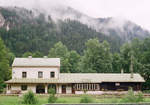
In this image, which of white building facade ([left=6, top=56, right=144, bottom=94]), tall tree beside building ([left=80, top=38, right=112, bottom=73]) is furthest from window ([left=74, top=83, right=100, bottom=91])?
tall tree beside building ([left=80, top=38, right=112, bottom=73])

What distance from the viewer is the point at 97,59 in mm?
53969

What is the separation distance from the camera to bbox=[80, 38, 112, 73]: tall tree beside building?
176 feet

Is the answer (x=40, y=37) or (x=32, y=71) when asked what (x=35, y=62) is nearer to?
(x=32, y=71)

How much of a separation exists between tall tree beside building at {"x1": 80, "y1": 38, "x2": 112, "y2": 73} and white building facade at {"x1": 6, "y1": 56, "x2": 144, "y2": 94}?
41.5ft

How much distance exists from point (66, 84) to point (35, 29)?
402 ft

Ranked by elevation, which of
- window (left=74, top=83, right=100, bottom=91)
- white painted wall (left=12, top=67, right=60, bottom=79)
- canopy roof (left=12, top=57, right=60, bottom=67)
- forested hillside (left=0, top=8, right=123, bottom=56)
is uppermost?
forested hillside (left=0, top=8, right=123, bottom=56)

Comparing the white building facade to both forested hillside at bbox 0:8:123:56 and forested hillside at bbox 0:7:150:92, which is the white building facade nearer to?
forested hillside at bbox 0:7:150:92

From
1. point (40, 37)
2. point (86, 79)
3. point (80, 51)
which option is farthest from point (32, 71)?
point (40, 37)

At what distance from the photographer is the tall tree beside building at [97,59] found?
53.6 meters

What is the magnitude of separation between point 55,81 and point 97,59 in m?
17.7

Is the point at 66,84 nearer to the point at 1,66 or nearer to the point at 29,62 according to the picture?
the point at 29,62

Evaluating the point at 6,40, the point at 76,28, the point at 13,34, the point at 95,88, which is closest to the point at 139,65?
the point at 95,88

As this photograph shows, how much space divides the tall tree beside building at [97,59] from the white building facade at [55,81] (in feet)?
41.5

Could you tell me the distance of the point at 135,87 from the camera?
1566 inches
